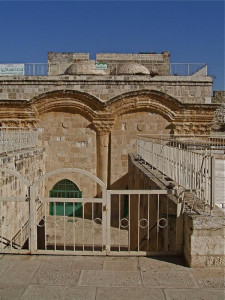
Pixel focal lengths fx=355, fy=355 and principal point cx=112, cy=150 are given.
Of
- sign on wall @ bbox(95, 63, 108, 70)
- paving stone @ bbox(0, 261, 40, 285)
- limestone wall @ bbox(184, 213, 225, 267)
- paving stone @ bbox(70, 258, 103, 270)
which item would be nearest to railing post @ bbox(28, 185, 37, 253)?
paving stone @ bbox(0, 261, 40, 285)

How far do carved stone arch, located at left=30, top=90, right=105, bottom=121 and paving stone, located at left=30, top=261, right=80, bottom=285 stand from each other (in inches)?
447

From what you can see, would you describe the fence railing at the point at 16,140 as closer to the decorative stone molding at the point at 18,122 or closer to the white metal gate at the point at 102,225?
the decorative stone molding at the point at 18,122

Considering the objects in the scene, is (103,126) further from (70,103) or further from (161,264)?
(161,264)

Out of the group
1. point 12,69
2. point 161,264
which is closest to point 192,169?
point 161,264

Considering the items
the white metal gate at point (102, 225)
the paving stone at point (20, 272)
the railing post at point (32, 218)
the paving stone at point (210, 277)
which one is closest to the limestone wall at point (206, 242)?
the paving stone at point (210, 277)

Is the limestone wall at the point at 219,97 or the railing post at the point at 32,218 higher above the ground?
the limestone wall at the point at 219,97

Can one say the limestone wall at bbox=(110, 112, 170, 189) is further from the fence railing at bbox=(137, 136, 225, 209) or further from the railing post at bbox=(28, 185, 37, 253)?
the railing post at bbox=(28, 185, 37, 253)

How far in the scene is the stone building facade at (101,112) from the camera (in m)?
15.6

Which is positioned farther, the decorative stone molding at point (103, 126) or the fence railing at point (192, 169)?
the decorative stone molding at point (103, 126)

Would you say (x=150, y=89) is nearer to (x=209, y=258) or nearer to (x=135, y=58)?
(x=135, y=58)

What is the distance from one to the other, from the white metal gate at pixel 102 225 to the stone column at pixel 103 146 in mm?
1273

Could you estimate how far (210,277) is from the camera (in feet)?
14.0

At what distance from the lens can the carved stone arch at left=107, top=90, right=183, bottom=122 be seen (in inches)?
612

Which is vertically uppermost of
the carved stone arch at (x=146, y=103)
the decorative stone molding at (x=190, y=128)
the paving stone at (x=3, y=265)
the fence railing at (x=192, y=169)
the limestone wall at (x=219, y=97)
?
the limestone wall at (x=219, y=97)
